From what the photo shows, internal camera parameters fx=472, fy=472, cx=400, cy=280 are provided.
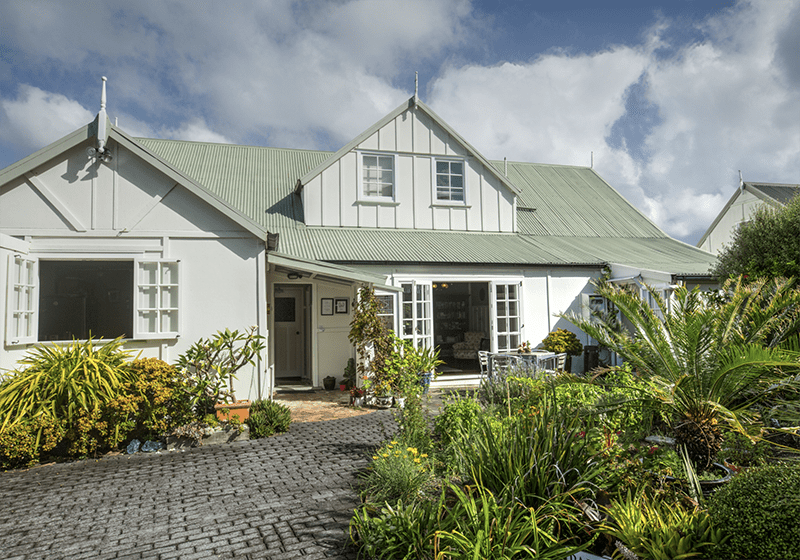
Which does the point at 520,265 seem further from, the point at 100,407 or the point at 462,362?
the point at 100,407

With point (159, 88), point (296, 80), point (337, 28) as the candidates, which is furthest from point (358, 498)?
point (159, 88)

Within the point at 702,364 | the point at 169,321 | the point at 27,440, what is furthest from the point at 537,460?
the point at 169,321

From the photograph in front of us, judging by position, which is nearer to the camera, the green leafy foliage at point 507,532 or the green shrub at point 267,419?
the green leafy foliage at point 507,532

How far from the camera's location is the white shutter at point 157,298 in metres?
7.42

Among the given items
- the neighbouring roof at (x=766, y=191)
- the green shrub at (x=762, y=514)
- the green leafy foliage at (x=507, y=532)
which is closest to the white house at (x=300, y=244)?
the green leafy foliage at (x=507, y=532)

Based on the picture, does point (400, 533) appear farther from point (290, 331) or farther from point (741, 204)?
point (741, 204)

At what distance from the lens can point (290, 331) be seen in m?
12.0

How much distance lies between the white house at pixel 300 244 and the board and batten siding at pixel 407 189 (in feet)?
0.13

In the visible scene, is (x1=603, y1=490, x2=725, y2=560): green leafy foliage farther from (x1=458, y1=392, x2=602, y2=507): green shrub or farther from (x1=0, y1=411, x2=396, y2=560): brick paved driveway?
(x1=0, y1=411, x2=396, y2=560): brick paved driveway

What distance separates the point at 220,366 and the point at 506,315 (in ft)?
22.7

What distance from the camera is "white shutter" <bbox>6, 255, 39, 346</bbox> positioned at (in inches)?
262

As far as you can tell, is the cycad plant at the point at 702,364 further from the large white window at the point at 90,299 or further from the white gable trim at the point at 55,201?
the white gable trim at the point at 55,201

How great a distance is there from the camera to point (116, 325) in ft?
43.4

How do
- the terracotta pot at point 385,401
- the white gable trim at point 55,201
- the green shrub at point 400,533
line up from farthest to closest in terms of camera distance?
1. the terracotta pot at point 385,401
2. the white gable trim at point 55,201
3. the green shrub at point 400,533
